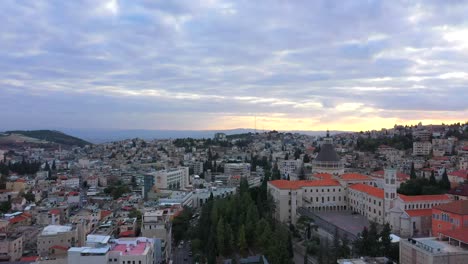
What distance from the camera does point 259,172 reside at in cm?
5828

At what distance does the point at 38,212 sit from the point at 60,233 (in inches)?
387

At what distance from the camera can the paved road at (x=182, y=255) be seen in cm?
2442

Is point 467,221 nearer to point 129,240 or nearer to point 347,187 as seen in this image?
point 347,187

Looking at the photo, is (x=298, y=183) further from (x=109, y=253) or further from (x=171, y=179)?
(x=171, y=179)

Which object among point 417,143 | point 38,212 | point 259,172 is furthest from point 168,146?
point 38,212

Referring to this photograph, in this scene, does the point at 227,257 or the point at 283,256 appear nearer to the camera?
the point at 283,256

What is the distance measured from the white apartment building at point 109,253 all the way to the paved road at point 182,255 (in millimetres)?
3438

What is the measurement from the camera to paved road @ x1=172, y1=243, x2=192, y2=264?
80.1 ft

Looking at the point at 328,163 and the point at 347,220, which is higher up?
the point at 328,163

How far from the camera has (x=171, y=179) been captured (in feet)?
157

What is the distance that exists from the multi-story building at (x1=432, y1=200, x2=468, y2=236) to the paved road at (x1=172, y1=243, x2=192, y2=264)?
13.2m

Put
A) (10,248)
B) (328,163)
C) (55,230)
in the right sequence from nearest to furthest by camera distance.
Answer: (10,248)
(55,230)
(328,163)

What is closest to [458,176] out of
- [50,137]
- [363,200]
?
[363,200]

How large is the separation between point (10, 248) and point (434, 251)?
21.6 metres
